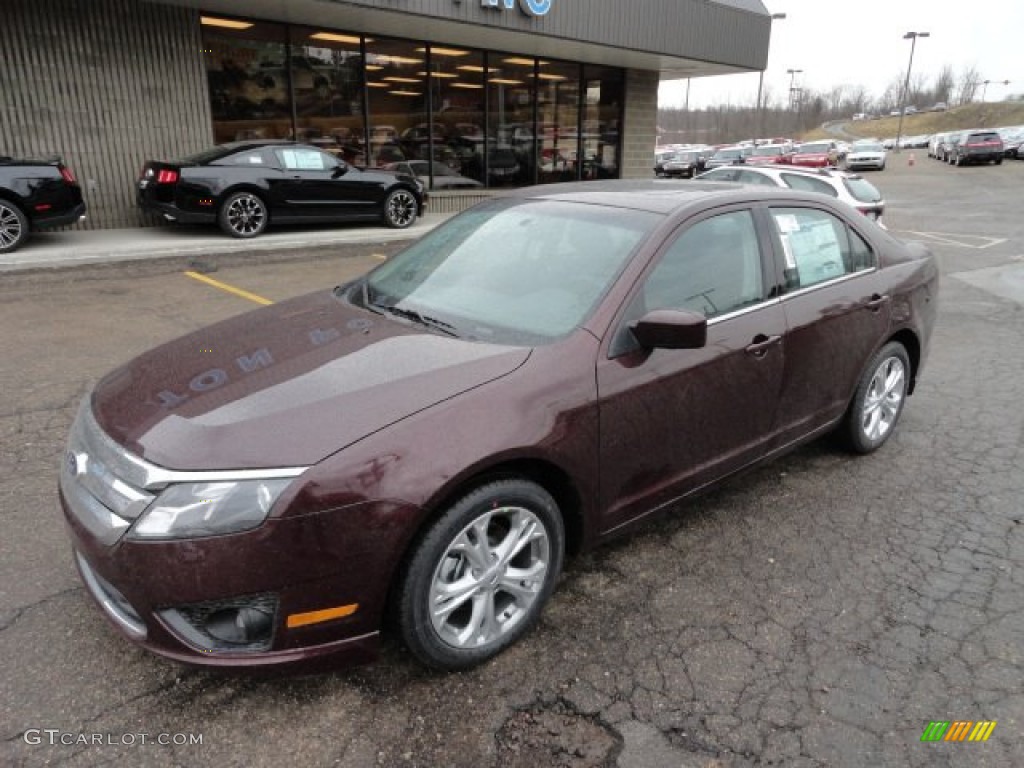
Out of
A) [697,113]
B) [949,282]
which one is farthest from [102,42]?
[697,113]

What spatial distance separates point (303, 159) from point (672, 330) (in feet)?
33.6

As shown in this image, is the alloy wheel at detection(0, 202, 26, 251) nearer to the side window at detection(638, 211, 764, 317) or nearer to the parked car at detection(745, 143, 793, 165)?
the side window at detection(638, 211, 764, 317)

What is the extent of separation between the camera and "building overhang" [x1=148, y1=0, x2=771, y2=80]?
1184cm

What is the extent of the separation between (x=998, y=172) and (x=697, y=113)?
7082 cm

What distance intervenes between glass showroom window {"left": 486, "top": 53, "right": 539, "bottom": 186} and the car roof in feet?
44.6

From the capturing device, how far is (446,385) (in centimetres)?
241

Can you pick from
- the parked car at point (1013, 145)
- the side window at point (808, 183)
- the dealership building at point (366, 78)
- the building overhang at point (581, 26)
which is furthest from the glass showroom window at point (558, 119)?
the parked car at point (1013, 145)

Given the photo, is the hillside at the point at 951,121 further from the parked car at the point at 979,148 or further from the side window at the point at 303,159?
the side window at the point at 303,159

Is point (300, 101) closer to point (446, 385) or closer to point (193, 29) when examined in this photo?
point (193, 29)

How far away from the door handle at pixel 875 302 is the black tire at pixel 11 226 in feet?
32.6

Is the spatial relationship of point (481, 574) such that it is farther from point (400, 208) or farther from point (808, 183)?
point (400, 208)

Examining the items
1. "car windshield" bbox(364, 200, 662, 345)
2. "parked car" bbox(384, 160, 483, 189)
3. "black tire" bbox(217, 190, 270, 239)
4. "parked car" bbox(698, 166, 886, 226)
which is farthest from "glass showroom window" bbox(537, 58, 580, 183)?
"car windshield" bbox(364, 200, 662, 345)

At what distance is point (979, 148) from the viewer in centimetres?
3900

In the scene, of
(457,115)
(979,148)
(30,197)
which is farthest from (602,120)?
(979,148)
